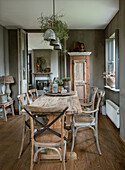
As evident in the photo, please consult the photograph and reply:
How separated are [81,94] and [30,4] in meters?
2.97

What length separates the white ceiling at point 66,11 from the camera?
3.74 meters

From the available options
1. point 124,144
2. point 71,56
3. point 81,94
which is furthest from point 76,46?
point 124,144

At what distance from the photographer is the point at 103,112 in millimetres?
5219

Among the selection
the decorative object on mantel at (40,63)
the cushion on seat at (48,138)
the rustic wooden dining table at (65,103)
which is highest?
the decorative object on mantel at (40,63)

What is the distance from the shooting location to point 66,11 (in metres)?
4.19

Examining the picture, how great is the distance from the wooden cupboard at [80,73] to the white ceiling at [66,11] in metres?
1.05

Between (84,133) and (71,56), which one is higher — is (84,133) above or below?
below

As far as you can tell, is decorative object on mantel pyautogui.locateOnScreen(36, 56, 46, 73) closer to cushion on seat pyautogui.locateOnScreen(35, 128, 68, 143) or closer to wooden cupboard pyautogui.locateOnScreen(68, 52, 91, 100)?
wooden cupboard pyautogui.locateOnScreen(68, 52, 91, 100)

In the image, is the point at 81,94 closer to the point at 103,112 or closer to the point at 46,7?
the point at 103,112

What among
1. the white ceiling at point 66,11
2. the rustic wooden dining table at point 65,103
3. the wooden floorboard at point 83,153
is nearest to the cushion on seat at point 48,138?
the rustic wooden dining table at point 65,103

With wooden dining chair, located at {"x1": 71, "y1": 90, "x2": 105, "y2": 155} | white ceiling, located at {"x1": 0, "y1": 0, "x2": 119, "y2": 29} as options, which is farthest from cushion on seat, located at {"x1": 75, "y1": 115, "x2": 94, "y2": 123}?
white ceiling, located at {"x1": 0, "y1": 0, "x2": 119, "y2": 29}

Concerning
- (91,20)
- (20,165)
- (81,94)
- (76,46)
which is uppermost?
(91,20)

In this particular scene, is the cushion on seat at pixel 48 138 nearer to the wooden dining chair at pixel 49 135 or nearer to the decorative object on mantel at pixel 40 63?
the wooden dining chair at pixel 49 135

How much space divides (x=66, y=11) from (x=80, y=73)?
1955mm
